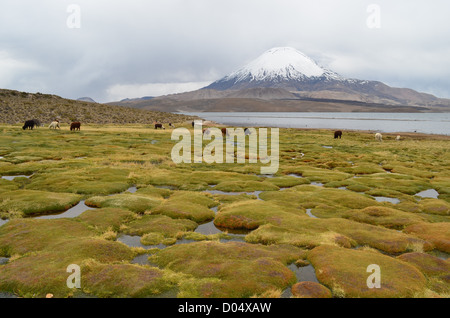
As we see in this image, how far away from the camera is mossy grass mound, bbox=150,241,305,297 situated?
9922mm

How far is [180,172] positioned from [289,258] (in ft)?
70.8

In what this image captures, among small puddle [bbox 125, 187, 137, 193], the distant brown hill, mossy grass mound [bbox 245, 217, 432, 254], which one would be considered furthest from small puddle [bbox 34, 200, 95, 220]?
the distant brown hill

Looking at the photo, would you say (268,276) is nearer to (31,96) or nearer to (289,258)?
(289,258)

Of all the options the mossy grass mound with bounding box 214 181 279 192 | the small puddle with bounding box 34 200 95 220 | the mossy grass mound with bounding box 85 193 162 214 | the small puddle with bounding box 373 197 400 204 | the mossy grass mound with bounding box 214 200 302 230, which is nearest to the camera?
the mossy grass mound with bounding box 214 200 302 230

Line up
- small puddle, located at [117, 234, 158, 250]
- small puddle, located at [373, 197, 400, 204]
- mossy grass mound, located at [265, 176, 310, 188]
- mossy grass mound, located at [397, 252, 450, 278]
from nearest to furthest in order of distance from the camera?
1. mossy grass mound, located at [397, 252, 450, 278]
2. small puddle, located at [117, 234, 158, 250]
3. small puddle, located at [373, 197, 400, 204]
4. mossy grass mound, located at [265, 176, 310, 188]

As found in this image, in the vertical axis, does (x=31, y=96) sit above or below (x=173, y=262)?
above

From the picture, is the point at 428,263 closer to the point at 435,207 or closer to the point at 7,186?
the point at 435,207

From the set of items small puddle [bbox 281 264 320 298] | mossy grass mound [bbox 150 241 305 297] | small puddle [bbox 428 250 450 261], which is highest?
mossy grass mound [bbox 150 241 305 297]

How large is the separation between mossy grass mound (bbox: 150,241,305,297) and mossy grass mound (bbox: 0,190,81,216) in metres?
10.4

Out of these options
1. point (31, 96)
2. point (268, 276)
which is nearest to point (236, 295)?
point (268, 276)

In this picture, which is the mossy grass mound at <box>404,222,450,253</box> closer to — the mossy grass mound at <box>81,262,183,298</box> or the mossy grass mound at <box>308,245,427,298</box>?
the mossy grass mound at <box>308,245,427,298</box>

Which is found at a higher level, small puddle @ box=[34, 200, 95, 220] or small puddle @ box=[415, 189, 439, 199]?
small puddle @ box=[34, 200, 95, 220]

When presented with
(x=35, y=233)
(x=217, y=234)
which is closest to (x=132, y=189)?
(x=35, y=233)
